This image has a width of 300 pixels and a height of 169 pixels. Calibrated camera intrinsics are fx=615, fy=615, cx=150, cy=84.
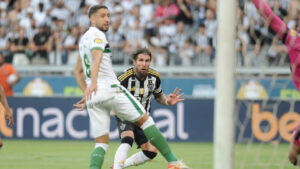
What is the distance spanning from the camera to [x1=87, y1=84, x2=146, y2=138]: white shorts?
6293 mm

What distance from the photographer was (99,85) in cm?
632

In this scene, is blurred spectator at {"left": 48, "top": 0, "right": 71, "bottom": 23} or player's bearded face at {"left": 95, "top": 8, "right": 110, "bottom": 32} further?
blurred spectator at {"left": 48, "top": 0, "right": 71, "bottom": 23}

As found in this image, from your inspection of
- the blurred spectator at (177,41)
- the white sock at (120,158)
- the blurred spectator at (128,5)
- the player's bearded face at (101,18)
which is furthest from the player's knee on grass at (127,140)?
the blurred spectator at (128,5)

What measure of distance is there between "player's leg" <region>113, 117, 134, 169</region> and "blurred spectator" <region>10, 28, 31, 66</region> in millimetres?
9046

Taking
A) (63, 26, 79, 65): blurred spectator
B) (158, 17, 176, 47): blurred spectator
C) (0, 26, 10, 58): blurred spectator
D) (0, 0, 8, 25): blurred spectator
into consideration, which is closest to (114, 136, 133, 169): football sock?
(158, 17, 176, 47): blurred spectator

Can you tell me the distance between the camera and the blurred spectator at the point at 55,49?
52.7 feet

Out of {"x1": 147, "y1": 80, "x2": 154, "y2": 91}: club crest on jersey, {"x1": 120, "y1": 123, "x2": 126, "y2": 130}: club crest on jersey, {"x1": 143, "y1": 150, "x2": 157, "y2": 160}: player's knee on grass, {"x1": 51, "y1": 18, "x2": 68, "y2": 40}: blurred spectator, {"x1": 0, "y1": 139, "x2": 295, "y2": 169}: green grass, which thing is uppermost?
{"x1": 51, "y1": 18, "x2": 68, "y2": 40}: blurred spectator

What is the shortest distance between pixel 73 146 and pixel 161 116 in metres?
2.10

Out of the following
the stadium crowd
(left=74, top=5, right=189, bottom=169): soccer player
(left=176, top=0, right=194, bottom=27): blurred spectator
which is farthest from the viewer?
(left=176, top=0, right=194, bottom=27): blurred spectator

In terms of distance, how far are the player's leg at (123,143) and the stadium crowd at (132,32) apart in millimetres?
6519

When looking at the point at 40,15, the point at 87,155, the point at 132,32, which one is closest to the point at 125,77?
the point at 87,155

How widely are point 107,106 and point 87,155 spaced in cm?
451

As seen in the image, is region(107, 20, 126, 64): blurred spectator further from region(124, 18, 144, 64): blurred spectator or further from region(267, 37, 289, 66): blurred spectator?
region(267, 37, 289, 66): blurred spectator

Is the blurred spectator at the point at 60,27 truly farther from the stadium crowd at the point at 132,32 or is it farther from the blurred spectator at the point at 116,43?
the blurred spectator at the point at 116,43
